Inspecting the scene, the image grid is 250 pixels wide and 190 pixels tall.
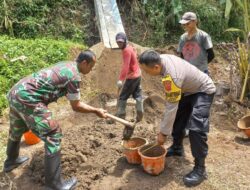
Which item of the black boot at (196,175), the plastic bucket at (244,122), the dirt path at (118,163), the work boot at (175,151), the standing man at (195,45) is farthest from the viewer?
the plastic bucket at (244,122)

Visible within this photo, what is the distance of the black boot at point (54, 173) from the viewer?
4469 millimetres

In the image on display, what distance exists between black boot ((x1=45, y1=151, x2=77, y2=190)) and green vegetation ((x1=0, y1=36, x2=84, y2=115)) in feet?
9.33

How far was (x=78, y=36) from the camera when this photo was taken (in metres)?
9.66

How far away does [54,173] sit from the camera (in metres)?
4.52

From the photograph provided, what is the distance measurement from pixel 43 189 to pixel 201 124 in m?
2.05

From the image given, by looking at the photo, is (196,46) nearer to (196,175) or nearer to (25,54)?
(196,175)

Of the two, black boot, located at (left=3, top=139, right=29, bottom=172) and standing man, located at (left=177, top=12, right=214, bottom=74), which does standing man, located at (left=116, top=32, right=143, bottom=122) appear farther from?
black boot, located at (left=3, top=139, right=29, bottom=172)

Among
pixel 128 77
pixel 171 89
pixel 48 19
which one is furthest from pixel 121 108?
pixel 48 19

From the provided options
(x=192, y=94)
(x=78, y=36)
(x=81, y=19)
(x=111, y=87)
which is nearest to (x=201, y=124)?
(x=192, y=94)

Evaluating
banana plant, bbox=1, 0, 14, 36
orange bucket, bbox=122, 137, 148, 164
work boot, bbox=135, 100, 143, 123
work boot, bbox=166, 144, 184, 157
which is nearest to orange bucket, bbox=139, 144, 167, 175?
orange bucket, bbox=122, 137, 148, 164

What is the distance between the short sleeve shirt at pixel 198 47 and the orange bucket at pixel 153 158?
1580 mm

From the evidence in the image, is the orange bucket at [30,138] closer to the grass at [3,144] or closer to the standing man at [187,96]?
the grass at [3,144]

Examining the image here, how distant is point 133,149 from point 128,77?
165 centimetres

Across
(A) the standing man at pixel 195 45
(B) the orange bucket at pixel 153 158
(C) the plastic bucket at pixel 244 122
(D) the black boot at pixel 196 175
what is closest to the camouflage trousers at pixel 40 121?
(B) the orange bucket at pixel 153 158
